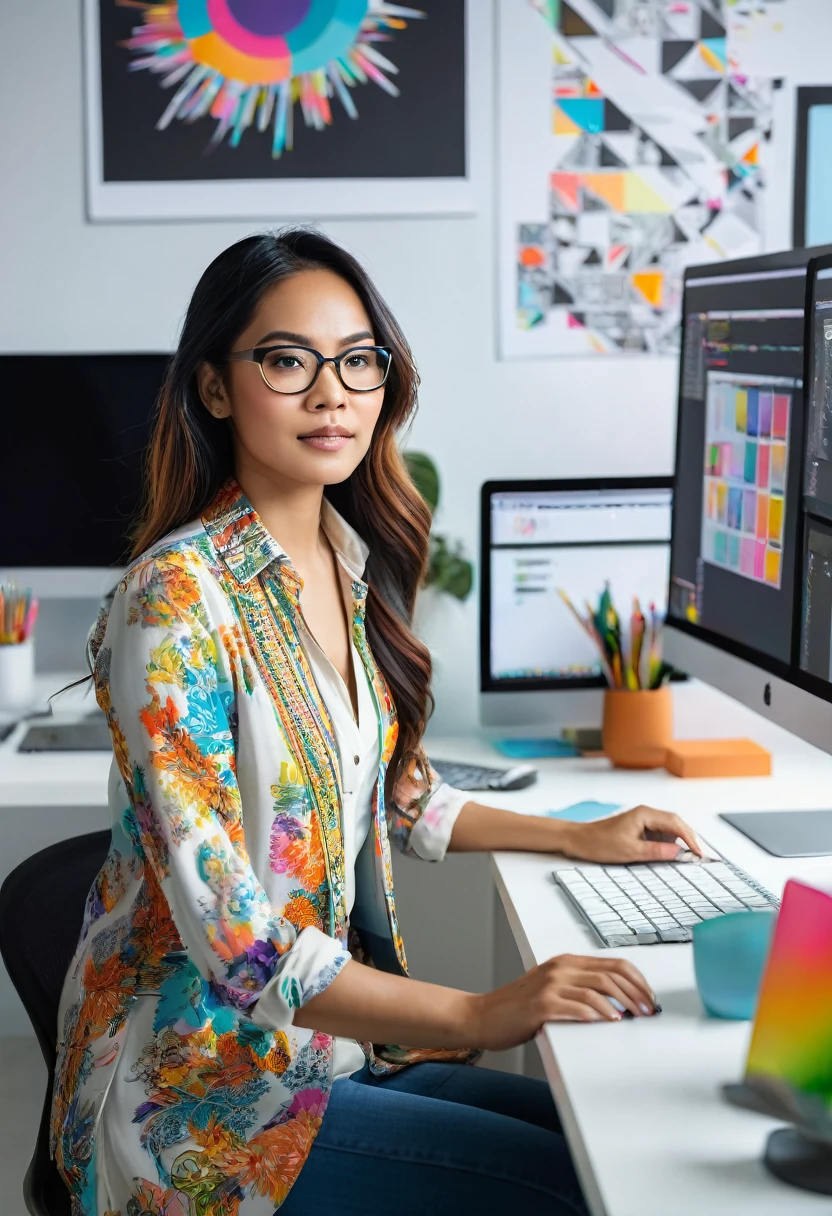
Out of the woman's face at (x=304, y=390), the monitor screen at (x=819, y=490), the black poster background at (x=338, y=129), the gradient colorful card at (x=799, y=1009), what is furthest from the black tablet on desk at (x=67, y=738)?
the gradient colorful card at (x=799, y=1009)

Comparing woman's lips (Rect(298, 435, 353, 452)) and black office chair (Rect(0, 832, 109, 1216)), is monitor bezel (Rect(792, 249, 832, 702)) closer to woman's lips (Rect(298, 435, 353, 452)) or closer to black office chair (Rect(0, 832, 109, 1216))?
woman's lips (Rect(298, 435, 353, 452))

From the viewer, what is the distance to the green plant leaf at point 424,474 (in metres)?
2.10

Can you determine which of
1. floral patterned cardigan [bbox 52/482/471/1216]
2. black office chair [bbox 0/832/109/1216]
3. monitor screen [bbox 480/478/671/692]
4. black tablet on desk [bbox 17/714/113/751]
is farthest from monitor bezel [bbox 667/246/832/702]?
black tablet on desk [bbox 17/714/113/751]

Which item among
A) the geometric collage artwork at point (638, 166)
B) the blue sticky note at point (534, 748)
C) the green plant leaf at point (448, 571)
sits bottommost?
the blue sticky note at point (534, 748)

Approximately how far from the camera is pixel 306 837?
1153mm

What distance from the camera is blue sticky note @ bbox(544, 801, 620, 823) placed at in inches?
59.5

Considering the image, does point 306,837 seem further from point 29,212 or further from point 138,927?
point 29,212

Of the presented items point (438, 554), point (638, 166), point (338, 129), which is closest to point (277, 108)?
point (338, 129)

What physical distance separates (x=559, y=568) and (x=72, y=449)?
785 mm

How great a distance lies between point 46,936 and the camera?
118 cm

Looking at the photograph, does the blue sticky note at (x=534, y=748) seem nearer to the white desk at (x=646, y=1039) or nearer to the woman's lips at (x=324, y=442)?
the white desk at (x=646, y=1039)

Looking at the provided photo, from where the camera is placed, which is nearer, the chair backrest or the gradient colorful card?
the gradient colorful card

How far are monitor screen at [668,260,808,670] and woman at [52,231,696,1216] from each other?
353 mm

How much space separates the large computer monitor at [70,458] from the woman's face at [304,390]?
81 cm
